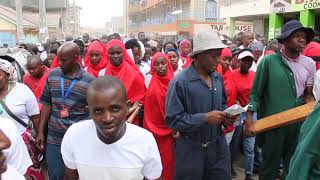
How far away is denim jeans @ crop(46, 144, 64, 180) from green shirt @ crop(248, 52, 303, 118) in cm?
201

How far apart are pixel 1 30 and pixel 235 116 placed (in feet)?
121

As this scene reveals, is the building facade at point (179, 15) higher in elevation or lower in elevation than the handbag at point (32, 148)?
higher

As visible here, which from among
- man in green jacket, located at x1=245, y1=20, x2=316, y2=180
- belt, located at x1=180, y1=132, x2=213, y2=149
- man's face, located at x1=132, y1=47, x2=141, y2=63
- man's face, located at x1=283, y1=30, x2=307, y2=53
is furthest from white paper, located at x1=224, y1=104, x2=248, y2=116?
man's face, located at x1=132, y1=47, x2=141, y2=63

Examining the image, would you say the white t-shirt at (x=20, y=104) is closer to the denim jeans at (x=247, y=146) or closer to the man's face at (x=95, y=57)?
the man's face at (x=95, y=57)

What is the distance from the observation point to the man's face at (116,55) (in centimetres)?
504

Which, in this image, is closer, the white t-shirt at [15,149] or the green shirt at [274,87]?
the white t-shirt at [15,149]

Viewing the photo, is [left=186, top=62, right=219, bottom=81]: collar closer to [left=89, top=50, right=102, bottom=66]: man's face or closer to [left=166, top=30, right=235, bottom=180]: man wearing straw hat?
[left=166, top=30, right=235, bottom=180]: man wearing straw hat

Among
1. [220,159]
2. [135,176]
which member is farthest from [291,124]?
[135,176]

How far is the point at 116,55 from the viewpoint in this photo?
505 cm

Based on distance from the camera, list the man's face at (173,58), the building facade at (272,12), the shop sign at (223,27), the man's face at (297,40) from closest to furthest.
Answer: the man's face at (297,40)
the man's face at (173,58)
the building facade at (272,12)
the shop sign at (223,27)

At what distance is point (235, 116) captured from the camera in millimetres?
3090

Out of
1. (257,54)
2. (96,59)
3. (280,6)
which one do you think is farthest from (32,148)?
(280,6)

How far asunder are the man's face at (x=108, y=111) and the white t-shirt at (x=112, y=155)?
0.07 m

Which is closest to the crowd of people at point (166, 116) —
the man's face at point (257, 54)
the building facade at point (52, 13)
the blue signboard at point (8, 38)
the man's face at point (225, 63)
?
the man's face at point (225, 63)
